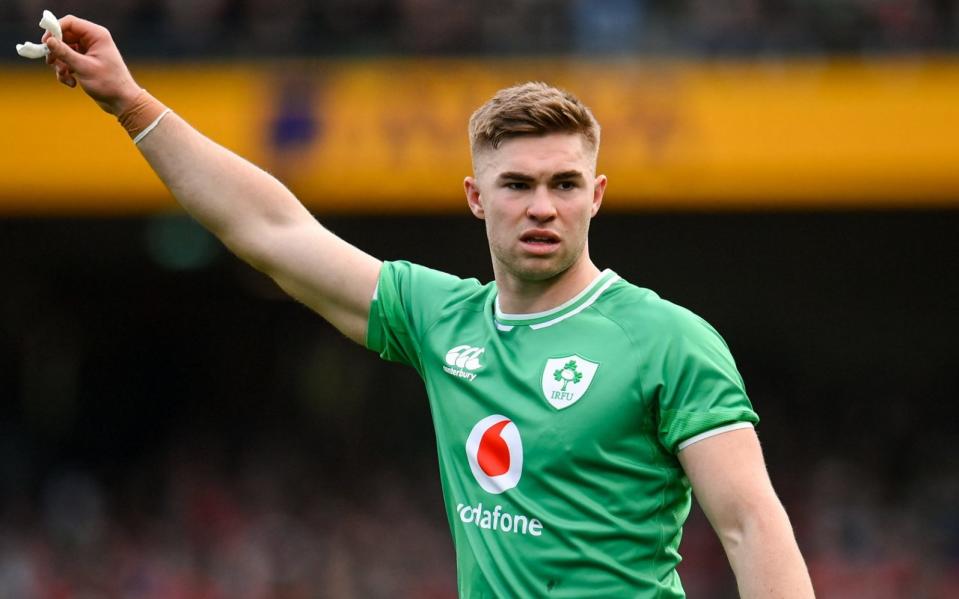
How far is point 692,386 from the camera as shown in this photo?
345cm

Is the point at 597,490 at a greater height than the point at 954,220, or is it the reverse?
the point at 954,220

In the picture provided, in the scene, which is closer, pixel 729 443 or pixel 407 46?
pixel 729 443

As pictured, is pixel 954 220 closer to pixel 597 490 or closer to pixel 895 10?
pixel 895 10

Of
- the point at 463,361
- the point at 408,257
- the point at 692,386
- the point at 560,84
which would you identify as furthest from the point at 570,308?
the point at 408,257

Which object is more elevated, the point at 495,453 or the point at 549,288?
the point at 549,288

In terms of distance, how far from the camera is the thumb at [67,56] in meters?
4.00

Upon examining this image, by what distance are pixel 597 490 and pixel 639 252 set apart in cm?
1373

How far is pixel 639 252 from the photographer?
17203 mm

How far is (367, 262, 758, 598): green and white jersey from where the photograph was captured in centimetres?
350

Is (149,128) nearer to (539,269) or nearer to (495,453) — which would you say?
(539,269)

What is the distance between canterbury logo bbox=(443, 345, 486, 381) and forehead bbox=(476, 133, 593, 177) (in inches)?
17.7

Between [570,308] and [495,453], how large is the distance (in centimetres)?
38

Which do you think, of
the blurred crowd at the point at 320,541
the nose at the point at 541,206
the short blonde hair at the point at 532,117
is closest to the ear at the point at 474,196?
the short blonde hair at the point at 532,117

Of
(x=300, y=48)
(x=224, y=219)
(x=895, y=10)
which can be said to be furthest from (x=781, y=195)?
(x=224, y=219)
